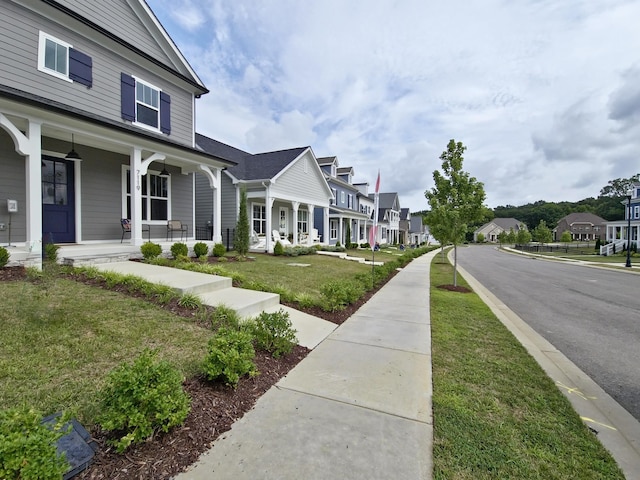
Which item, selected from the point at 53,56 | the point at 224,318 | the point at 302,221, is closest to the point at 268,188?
the point at 302,221

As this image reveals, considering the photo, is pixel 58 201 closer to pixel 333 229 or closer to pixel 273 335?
pixel 273 335

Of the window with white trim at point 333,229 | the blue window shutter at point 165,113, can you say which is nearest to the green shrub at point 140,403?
the blue window shutter at point 165,113

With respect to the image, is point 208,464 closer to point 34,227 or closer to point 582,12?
point 34,227

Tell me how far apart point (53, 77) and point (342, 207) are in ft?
78.4

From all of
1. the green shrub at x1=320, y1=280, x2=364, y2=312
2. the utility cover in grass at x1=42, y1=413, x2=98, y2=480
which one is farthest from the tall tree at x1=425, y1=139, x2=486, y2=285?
the utility cover in grass at x1=42, y1=413, x2=98, y2=480

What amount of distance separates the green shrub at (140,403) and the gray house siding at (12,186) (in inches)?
328

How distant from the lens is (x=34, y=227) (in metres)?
6.66

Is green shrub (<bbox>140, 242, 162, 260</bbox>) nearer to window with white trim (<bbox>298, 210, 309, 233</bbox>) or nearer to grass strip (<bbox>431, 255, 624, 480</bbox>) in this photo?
grass strip (<bbox>431, 255, 624, 480</bbox>)

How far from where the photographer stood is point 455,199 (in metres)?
10.2

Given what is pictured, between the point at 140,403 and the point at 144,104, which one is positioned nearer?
the point at 140,403

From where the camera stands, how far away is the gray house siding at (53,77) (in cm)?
744

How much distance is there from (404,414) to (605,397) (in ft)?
8.03

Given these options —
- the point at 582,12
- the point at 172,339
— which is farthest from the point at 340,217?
the point at 172,339

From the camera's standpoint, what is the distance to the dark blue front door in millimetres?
8453
